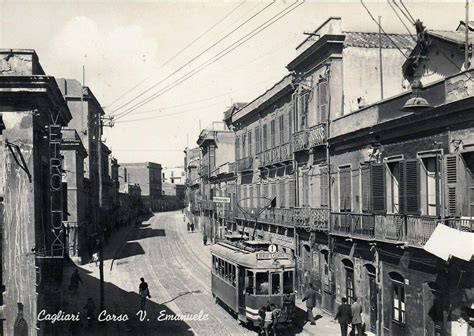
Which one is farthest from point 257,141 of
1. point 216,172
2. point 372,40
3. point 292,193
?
point 216,172

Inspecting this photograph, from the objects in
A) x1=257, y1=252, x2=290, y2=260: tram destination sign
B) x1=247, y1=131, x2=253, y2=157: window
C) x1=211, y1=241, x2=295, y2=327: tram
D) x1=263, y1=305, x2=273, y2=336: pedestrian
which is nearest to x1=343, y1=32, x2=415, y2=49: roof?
x1=257, y1=252, x2=290, y2=260: tram destination sign

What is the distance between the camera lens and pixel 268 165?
31.2 meters

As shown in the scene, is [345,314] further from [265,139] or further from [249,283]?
[265,139]

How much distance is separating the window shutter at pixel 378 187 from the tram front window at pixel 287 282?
364 cm

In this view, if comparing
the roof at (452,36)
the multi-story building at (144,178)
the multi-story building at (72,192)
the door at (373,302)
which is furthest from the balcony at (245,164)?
the multi-story building at (144,178)

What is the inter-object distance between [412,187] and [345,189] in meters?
4.93

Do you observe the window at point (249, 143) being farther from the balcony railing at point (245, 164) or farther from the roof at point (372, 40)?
the roof at point (372, 40)

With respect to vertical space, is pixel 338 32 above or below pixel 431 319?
above

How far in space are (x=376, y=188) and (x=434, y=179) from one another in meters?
3.06

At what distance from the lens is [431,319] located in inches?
588

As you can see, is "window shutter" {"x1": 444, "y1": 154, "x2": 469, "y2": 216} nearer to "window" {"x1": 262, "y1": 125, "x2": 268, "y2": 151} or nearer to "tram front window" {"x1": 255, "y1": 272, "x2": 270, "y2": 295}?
"tram front window" {"x1": 255, "y1": 272, "x2": 270, "y2": 295}

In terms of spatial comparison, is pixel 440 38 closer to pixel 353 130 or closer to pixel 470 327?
pixel 353 130

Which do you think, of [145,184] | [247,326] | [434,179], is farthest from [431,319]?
[145,184]

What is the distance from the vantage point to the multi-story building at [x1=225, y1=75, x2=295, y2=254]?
2803cm
